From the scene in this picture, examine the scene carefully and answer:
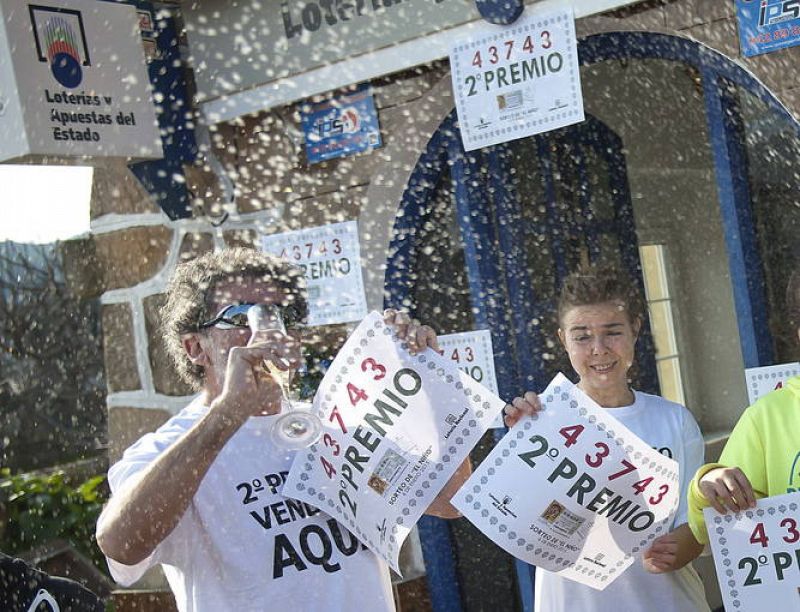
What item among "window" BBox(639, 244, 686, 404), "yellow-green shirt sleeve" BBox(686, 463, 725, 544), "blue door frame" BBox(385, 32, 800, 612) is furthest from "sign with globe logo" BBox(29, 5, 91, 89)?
"window" BBox(639, 244, 686, 404)

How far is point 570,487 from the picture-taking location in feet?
6.89

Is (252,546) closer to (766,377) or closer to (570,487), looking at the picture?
(570,487)

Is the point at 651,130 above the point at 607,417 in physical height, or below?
above

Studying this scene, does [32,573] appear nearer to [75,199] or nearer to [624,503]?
[624,503]

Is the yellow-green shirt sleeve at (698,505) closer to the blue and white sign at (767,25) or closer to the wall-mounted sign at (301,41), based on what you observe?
the blue and white sign at (767,25)

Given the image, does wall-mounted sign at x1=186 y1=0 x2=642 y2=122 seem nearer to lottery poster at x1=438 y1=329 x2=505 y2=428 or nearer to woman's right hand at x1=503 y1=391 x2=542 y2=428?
lottery poster at x1=438 y1=329 x2=505 y2=428

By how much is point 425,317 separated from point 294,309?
212 centimetres

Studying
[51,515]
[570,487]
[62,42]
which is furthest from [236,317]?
[51,515]

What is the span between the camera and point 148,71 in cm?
394

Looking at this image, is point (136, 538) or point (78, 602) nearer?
point (136, 538)

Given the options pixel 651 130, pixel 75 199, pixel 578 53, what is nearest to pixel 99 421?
pixel 75 199

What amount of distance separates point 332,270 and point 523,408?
1859 mm

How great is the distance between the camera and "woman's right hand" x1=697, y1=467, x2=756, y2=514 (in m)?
1.89

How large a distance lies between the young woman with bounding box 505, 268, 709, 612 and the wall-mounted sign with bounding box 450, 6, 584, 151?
3.08 ft
